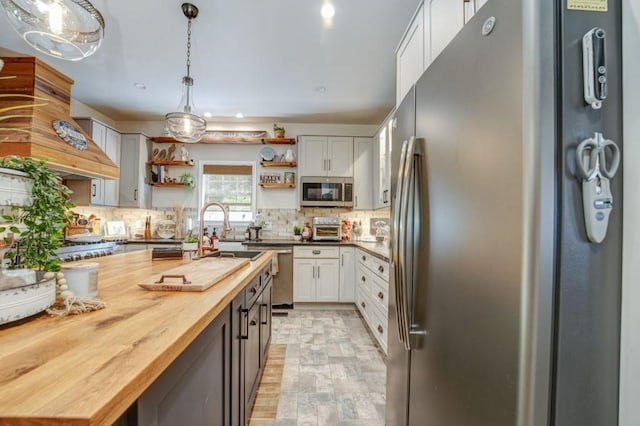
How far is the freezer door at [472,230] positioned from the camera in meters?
0.58

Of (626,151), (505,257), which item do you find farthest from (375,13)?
(505,257)

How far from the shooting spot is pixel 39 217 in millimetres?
706

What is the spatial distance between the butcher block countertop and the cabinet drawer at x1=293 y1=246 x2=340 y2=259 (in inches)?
111

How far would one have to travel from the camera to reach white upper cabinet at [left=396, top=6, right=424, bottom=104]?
4.85 ft

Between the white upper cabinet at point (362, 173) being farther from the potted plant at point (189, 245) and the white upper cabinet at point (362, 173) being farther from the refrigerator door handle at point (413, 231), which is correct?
the refrigerator door handle at point (413, 231)

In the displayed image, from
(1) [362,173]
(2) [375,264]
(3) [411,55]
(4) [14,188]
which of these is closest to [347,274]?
(2) [375,264]

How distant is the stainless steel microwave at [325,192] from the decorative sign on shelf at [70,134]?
244 centimetres

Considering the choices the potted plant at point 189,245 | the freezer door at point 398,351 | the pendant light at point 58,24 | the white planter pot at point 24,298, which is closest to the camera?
the white planter pot at point 24,298

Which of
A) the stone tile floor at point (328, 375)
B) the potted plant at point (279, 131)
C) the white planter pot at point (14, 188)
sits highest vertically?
the potted plant at point (279, 131)

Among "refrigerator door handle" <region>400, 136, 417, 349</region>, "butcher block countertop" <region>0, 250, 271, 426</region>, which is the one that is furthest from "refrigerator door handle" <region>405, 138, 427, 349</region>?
"butcher block countertop" <region>0, 250, 271, 426</region>

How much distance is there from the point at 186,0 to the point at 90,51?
2.69 feet

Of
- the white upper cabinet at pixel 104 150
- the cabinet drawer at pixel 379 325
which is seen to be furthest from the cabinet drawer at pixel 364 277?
the white upper cabinet at pixel 104 150

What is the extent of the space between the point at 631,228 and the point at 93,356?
109 cm

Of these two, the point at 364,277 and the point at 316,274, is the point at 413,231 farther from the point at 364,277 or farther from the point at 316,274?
the point at 316,274
